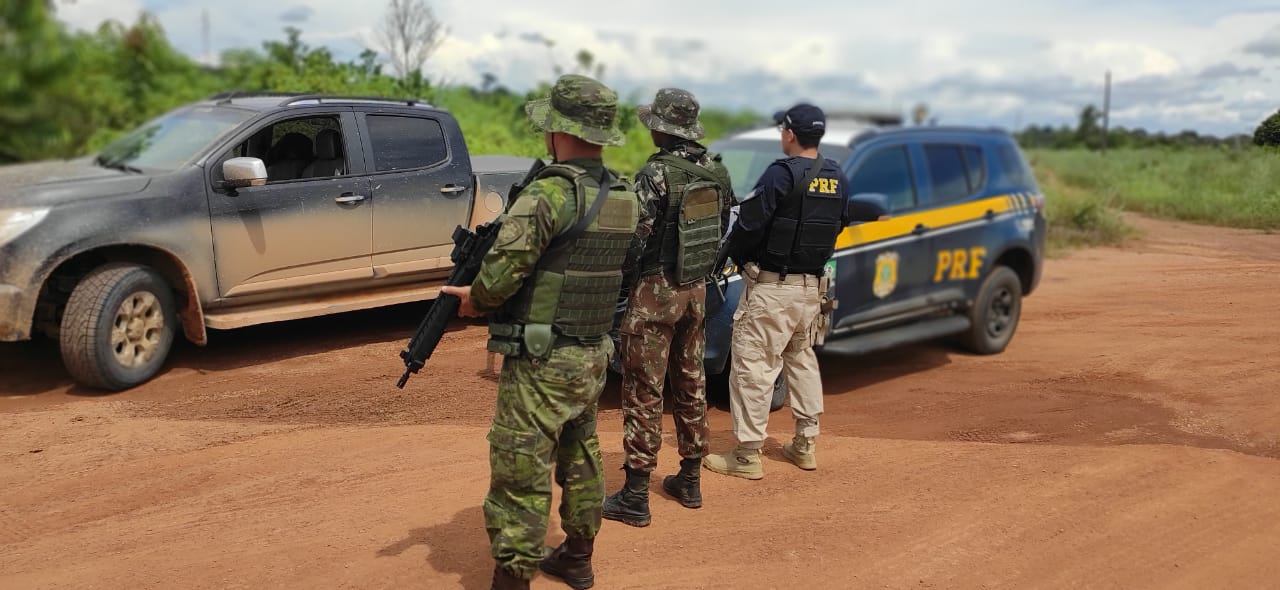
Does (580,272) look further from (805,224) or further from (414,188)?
(414,188)

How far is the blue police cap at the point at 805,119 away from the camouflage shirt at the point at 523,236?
6.19 feet

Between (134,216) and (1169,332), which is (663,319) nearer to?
(134,216)

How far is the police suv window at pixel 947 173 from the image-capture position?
24.6ft

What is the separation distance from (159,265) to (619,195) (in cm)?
402

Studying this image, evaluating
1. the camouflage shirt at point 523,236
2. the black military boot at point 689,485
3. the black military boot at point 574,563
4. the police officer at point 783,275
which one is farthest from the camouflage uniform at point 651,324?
the camouflage shirt at point 523,236

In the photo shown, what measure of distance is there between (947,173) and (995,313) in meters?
1.27

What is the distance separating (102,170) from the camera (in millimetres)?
6574

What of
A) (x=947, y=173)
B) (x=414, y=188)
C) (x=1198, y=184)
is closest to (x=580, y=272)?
(x=414, y=188)

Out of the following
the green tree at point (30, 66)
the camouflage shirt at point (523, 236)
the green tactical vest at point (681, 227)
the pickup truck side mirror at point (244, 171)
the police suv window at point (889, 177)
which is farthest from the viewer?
the police suv window at point (889, 177)

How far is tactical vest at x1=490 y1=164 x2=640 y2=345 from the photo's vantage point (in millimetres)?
3502

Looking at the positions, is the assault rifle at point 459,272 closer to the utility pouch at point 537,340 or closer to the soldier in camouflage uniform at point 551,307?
the soldier in camouflage uniform at point 551,307

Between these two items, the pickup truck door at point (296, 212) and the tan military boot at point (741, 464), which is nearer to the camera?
the tan military boot at point (741, 464)

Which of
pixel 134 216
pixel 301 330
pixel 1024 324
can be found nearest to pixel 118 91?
pixel 301 330

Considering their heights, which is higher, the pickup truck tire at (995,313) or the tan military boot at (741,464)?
the pickup truck tire at (995,313)
